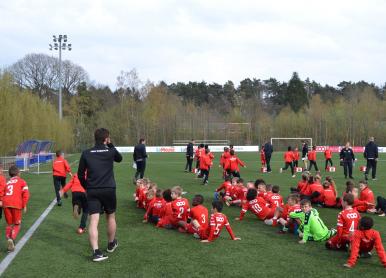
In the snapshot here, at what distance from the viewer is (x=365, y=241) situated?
7508mm

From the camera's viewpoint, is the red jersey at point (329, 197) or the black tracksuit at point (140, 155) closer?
the red jersey at point (329, 197)

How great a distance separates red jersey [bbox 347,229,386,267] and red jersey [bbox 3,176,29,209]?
5.83 meters

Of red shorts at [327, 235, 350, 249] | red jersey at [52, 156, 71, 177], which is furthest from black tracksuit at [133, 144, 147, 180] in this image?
red shorts at [327, 235, 350, 249]

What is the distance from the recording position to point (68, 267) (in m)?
7.23

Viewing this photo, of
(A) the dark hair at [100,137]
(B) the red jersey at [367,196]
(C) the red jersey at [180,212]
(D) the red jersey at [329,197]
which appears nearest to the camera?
(A) the dark hair at [100,137]

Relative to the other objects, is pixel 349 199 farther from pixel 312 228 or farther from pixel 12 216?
pixel 12 216

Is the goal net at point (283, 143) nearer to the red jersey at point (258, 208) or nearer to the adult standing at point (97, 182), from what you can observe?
the red jersey at point (258, 208)

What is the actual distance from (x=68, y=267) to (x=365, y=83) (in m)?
118

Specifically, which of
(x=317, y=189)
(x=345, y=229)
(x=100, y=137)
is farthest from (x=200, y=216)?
(x=317, y=189)

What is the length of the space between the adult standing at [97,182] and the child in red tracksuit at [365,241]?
397 cm

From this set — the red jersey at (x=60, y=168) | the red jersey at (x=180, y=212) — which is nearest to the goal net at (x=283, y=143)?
the red jersey at (x=60, y=168)

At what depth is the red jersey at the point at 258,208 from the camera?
37.7ft

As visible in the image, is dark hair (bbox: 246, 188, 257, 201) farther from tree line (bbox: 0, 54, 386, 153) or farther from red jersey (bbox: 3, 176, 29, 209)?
tree line (bbox: 0, 54, 386, 153)

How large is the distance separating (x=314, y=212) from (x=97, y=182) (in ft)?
14.6
